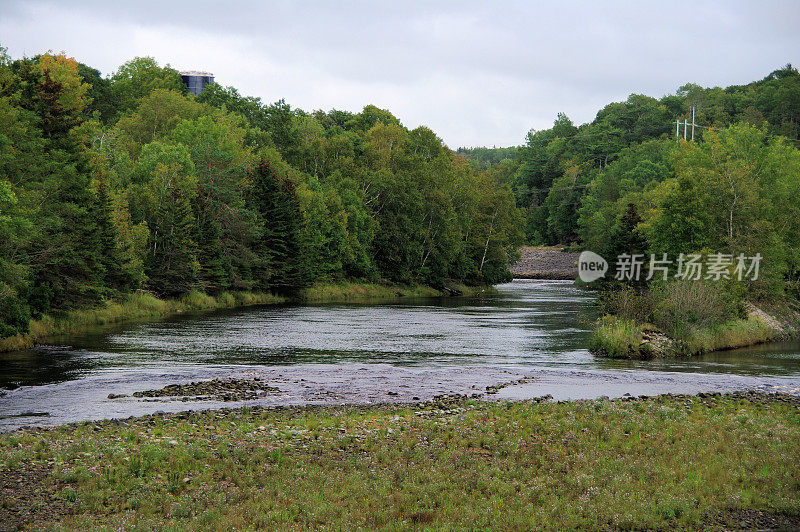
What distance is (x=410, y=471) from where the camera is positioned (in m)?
14.9

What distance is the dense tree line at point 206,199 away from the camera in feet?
134

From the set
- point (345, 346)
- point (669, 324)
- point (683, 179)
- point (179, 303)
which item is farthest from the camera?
point (179, 303)

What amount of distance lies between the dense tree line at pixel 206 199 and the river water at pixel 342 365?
19.1ft

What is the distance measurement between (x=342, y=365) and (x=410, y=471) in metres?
19.1

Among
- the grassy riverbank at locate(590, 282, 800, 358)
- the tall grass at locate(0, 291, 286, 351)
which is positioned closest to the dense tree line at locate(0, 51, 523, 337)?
the tall grass at locate(0, 291, 286, 351)

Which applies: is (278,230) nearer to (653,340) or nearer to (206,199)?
(206,199)

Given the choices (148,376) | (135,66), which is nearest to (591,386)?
(148,376)

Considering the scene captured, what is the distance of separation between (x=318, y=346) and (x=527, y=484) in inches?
→ 1081

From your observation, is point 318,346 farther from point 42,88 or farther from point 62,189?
point 42,88

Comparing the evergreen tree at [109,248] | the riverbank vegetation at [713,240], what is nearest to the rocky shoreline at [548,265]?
the riverbank vegetation at [713,240]

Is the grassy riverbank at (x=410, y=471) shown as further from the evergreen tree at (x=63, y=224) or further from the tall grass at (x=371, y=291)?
the tall grass at (x=371, y=291)

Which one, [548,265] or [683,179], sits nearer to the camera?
[683,179]

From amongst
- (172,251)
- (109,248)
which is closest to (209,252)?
(172,251)

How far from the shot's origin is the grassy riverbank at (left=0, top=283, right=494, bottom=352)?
41969mm
